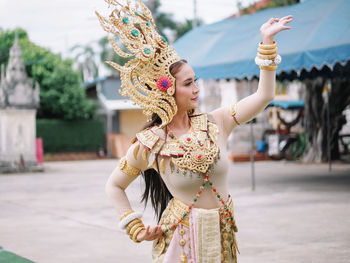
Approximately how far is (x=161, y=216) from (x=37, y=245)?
3510 millimetres

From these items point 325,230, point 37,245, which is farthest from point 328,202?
point 37,245

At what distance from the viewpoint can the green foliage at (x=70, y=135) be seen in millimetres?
25375

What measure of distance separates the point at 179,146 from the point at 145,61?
0.51m

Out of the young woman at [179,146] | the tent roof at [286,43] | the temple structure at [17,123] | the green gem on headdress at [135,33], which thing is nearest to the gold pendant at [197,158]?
the young woman at [179,146]

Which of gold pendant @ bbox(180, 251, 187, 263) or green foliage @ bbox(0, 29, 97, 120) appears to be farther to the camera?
green foliage @ bbox(0, 29, 97, 120)

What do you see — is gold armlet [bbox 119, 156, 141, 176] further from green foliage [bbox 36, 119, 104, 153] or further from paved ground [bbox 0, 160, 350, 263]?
green foliage [bbox 36, 119, 104, 153]

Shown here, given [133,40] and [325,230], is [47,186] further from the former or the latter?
[133,40]

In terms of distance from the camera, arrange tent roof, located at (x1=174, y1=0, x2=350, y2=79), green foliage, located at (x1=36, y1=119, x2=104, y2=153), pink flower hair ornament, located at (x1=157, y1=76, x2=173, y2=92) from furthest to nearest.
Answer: green foliage, located at (x1=36, y1=119, x2=104, y2=153)
tent roof, located at (x1=174, y1=0, x2=350, y2=79)
pink flower hair ornament, located at (x1=157, y1=76, x2=173, y2=92)

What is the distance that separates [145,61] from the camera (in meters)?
2.90

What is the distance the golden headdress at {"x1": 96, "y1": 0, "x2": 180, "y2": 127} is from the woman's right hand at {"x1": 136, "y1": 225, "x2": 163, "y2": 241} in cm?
57

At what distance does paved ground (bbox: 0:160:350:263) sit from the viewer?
5371 millimetres

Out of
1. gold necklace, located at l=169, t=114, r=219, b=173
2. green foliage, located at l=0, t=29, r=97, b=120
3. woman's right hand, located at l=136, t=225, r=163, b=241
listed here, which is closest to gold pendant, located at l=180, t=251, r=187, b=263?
woman's right hand, located at l=136, t=225, r=163, b=241

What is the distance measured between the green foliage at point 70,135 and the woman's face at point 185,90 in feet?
75.6

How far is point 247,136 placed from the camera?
19.6 metres
